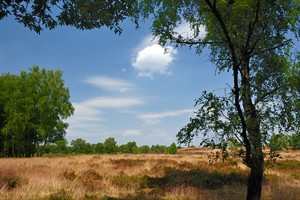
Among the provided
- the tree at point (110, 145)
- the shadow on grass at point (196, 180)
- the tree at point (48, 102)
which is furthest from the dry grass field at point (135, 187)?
the tree at point (110, 145)

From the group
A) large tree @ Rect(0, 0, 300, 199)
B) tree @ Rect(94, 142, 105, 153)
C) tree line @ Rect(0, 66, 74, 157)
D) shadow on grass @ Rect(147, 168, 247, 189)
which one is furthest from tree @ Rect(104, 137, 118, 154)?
large tree @ Rect(0, 0, 300, 199)

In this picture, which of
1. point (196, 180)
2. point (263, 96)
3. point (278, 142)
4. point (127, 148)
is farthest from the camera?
point (127, 148)

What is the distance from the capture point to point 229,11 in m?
9.00

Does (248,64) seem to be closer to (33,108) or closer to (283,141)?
(283,141)

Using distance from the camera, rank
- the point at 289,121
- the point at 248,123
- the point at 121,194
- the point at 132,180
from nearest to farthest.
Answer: the point at 248,123, the point at 289,121, the point at 121,194, the point at 132,180

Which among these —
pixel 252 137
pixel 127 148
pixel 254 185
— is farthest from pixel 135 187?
pixel 127 148

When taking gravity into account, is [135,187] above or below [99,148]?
below

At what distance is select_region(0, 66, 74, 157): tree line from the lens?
141 ft

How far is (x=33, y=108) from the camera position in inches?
1743

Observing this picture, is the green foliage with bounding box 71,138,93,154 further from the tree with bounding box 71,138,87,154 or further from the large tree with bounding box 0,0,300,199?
the large tree with bounding box 0,0,300,199

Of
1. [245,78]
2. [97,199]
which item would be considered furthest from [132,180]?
[245,78]

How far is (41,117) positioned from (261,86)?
39043 mm

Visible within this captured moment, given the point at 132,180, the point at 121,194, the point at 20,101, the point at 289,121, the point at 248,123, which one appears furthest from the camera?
the point at 20,101

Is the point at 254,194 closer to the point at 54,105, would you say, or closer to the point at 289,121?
the point at 289,121
